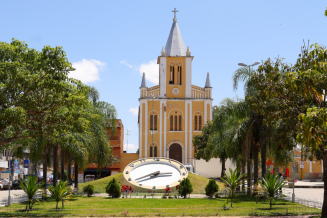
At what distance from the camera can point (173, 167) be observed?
34.7m

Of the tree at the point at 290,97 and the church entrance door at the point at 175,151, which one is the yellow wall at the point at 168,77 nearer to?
the church entrance door at the point at 175,151

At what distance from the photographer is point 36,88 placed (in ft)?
55.2

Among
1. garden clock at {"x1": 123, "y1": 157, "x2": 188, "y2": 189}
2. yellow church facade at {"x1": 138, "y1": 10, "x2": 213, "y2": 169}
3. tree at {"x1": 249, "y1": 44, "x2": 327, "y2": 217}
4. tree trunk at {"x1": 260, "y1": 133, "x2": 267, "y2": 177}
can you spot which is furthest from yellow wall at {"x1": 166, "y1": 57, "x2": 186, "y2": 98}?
tree at {"x1": 249, "y1": 44, "x2": 327, "y2": 217}

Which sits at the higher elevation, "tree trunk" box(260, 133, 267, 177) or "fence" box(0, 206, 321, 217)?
"tree trunk" box(260, 133, 267, 177)

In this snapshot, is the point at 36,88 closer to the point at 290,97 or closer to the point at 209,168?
the point at 290,97

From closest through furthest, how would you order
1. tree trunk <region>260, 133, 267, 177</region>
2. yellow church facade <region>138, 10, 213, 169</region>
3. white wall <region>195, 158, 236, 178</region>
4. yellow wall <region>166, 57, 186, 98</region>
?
tree trunk <region>260, 133, 267, 177</region>
white wall <region>195, 158, 236, 178</region>
yellow church facade <region>138, 10, 213, 169</region>
yellow wall <region>166, 57, 186, 98</region>

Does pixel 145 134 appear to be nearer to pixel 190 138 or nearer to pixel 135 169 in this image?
pixel 190 138

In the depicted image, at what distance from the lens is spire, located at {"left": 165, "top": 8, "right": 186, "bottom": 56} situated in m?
64.6

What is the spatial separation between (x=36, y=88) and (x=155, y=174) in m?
17.2

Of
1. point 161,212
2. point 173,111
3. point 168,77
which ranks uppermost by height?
point 168,77

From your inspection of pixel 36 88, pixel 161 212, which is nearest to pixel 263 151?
pixel 161 212

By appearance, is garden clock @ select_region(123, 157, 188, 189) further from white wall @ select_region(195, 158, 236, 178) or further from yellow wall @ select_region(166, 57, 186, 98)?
yellow wall @ select_region(166, 57, 186, 98)

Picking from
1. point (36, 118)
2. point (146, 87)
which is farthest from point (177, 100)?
point (36, 118)

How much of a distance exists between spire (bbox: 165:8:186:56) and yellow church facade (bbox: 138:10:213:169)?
2.58 ft
